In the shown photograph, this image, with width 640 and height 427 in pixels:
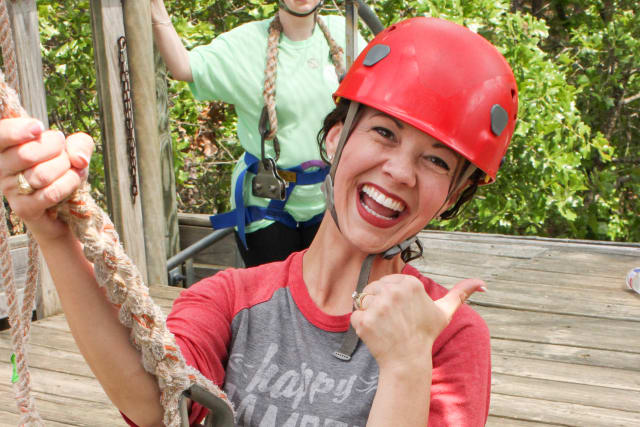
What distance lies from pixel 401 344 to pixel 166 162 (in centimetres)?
361

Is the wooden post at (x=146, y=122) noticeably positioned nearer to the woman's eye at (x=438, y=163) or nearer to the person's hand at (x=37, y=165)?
the woman's eye at (x=438, y=163)

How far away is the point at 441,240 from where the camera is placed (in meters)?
5.04

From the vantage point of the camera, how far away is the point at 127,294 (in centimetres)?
107

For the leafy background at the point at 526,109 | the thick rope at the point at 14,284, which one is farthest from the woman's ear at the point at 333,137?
the leafy background at the point at 526,109

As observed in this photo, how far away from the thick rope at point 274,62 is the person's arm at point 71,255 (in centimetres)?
173

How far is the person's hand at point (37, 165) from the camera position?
916 mm

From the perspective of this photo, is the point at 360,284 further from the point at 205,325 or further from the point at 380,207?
the point at 205,325

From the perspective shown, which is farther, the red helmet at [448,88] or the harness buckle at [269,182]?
the harness buckle at [269,182]

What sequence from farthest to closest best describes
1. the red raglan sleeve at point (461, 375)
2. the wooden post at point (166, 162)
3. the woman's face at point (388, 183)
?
Result: the wooden post at point (166, 162) → the woman's face at point (388, 183) → the red raglan sleeve at point (461, 375)

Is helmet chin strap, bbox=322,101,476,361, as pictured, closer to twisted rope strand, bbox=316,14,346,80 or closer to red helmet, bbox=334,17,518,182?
red helmet, bbox=334,17,518,182

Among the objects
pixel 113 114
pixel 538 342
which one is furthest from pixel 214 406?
pixel 113 114

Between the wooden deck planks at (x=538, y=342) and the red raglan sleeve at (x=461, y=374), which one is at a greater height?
the red raglan sleeve at (x=461, y=374)

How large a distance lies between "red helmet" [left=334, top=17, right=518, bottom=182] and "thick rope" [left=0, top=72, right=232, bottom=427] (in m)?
0.61

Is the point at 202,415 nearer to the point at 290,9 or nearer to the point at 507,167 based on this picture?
the point at 290,9
